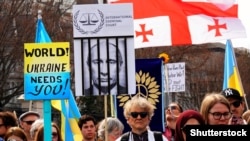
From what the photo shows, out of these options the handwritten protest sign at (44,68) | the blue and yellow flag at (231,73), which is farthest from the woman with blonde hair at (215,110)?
the blue and yellow flag at (231,73)

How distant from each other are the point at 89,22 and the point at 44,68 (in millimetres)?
832

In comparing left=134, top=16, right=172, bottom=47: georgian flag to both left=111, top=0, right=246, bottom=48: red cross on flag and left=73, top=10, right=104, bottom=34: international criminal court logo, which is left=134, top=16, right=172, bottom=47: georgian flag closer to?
left=111, top=0, right=246, bottom=48: red cross on flag

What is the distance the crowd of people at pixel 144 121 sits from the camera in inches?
267

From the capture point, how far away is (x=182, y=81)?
19031mm

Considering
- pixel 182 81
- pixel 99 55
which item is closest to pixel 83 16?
pixel 99 55

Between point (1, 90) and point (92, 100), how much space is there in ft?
30.1

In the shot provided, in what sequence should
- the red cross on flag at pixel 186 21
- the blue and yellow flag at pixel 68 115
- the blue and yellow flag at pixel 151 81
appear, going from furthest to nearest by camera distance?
the red cross on flag at pixel 186 21, the blue and yellow flag at pixel 68 115, the blue and yellow flag at pixel 151 81

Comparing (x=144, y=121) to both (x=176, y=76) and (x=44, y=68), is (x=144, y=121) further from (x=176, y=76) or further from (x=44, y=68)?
(x=176, y=76)

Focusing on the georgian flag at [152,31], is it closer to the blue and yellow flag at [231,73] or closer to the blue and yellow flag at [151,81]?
the blue and yellow flag at [231,73]

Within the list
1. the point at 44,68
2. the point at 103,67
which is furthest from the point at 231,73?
the point at 103,67

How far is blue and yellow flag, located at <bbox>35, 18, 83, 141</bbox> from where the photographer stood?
1151cm

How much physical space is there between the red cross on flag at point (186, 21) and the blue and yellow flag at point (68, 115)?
1505 mm

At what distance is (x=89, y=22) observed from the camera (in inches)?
316

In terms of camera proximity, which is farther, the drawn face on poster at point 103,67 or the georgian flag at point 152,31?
Result: the georgian flag at point 152,31
